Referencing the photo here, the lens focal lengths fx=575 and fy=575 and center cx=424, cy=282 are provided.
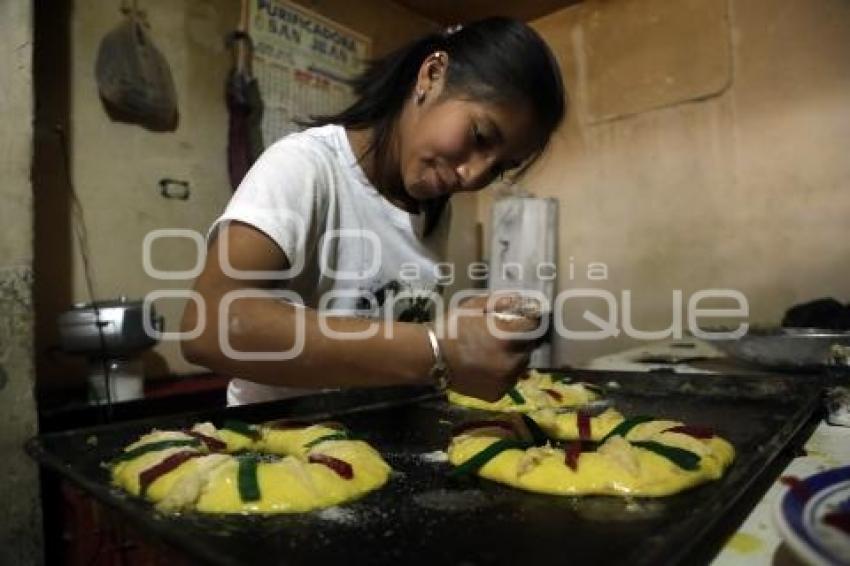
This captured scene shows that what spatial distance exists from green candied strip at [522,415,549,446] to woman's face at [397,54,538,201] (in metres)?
0.48

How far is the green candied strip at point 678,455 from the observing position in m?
0.78

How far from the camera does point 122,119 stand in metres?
2.24

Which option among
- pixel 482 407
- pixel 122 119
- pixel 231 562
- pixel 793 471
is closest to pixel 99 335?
pixel 122 119

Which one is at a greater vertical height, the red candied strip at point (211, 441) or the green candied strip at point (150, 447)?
the green candied strip at point (150, 447)

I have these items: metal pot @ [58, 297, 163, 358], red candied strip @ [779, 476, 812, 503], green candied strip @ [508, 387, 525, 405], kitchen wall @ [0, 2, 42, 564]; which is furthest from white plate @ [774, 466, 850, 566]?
metal pot @ [58, 297, 163, 358]

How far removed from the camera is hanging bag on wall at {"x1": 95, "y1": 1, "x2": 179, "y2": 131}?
2152 millimetres

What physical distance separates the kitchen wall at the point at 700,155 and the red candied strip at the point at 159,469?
2.89 metres

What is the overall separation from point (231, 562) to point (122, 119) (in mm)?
2175

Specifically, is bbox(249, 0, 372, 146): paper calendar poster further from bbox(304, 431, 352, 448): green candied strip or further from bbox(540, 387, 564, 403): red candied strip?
bbox(304, 431, 352, 448): green candied strip

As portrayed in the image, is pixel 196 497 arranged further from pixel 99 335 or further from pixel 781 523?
pixel 99 335

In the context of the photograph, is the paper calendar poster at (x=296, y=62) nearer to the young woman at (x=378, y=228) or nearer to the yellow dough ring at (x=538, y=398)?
the young woman at (x=378, y=228)

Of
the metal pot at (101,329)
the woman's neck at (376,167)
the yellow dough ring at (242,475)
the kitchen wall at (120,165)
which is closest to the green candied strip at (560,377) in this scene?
the woman's neck at (376,167)

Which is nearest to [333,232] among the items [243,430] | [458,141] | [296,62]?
[458,141]

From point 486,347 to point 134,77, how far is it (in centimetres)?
197
